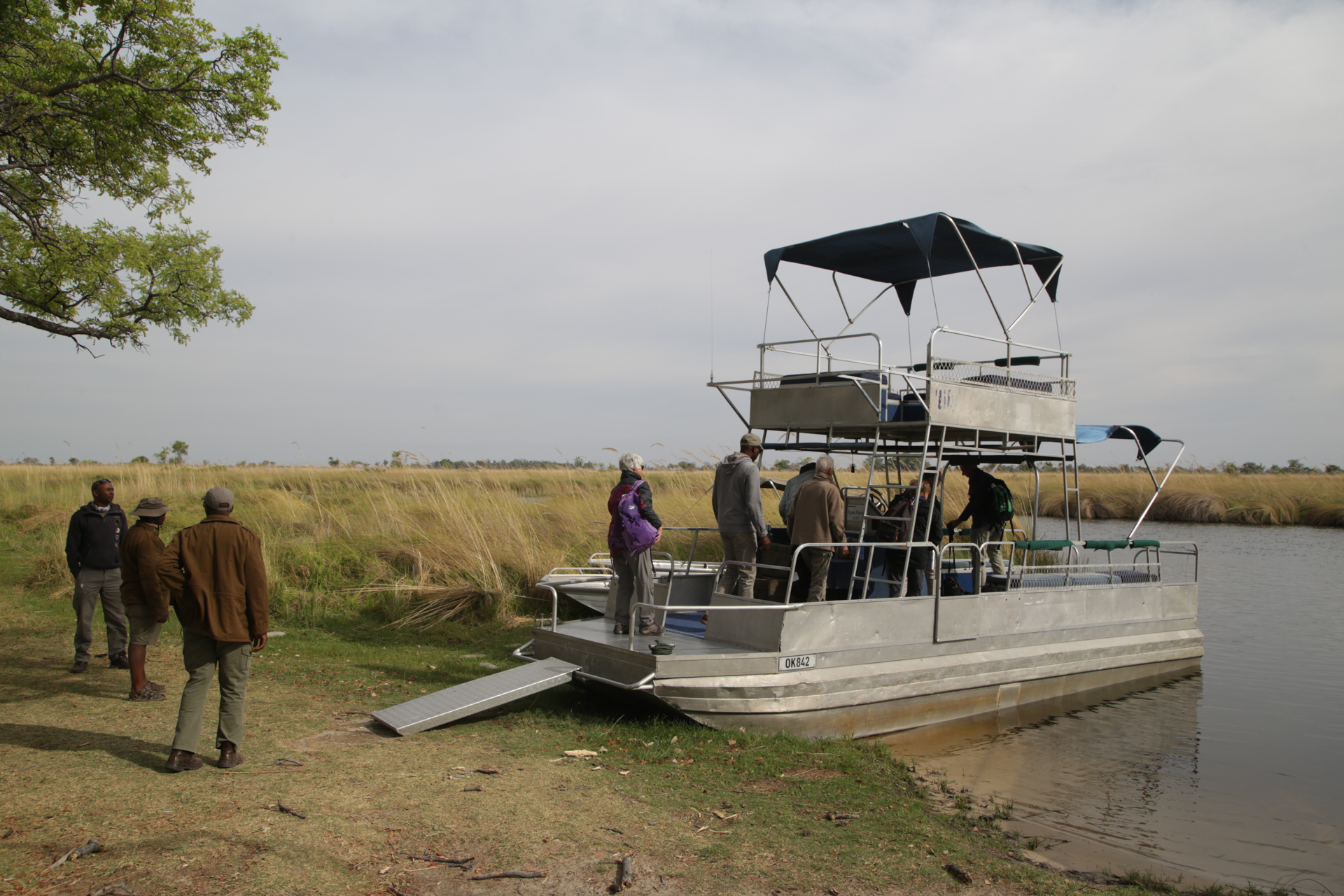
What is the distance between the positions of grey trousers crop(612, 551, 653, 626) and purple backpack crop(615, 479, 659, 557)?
95 mm

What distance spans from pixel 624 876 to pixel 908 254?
777cm

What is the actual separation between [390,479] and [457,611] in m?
5.80

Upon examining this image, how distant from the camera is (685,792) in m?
5.75

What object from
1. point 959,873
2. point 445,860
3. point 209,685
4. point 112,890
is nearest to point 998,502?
point 959,873

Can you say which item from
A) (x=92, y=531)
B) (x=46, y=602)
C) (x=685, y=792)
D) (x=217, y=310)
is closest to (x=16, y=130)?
(x=92, y=531)

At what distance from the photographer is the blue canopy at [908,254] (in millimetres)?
9250

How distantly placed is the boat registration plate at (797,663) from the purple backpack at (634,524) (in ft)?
4.99

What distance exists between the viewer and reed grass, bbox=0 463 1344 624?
1219cm

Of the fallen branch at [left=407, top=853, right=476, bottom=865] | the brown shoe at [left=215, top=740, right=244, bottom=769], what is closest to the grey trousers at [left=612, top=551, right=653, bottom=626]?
the brown shoe at [left=215, top=740, right=244, bottom=769]

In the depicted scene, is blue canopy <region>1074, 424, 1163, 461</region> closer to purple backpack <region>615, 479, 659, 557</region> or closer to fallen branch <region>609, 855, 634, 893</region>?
purple backpack <region>615, 479, 659, 557</region>

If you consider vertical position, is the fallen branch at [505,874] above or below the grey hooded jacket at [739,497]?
below

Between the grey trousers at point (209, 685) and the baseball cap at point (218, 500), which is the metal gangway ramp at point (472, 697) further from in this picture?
the baseball cap at point (218, 500)

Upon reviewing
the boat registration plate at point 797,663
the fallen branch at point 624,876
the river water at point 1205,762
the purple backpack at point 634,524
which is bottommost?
the river water at point 1205,762

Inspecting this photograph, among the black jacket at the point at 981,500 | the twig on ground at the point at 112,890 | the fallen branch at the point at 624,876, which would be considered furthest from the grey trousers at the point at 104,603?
the black jacket at the point at 981,500
